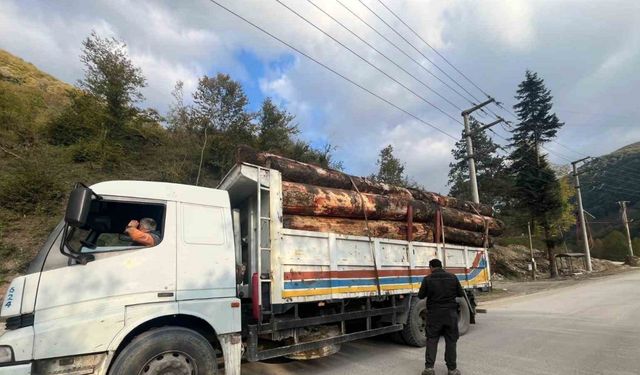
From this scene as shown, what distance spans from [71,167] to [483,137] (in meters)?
40.4

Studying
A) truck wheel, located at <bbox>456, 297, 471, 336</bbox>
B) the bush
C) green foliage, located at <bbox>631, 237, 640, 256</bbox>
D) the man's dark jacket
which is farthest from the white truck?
green foliage, located at <bbox>631, 237, 640, 256</bbox>

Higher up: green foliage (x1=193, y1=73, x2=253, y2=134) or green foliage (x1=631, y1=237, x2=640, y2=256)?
green foliage (x1=193, y1=73, x2=253, y2=134)

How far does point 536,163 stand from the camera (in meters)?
32.0

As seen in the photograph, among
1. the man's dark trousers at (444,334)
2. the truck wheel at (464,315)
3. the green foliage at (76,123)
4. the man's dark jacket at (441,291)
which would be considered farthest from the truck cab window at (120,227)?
the green foliage at (76,123)

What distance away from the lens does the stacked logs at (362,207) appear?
226 inches

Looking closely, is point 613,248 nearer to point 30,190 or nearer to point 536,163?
point 536,163

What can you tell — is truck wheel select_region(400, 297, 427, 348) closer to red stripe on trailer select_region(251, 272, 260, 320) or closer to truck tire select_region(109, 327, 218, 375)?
red stripe on trailer select_region(251, 272, 260, 320)

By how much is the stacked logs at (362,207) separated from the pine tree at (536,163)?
24.9m

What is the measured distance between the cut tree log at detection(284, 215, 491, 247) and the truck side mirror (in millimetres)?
2533

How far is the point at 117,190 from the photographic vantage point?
4.47 metres

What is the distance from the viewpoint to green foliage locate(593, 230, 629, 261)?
48.0 m

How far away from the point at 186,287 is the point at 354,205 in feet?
9.80

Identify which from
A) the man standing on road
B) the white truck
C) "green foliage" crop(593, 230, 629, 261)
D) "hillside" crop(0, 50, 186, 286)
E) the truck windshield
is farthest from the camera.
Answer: "green foliage" crop(593, 230, 629, 261)

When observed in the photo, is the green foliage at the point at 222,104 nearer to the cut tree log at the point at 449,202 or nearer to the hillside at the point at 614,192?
the cut tree log at the point at 449,202
